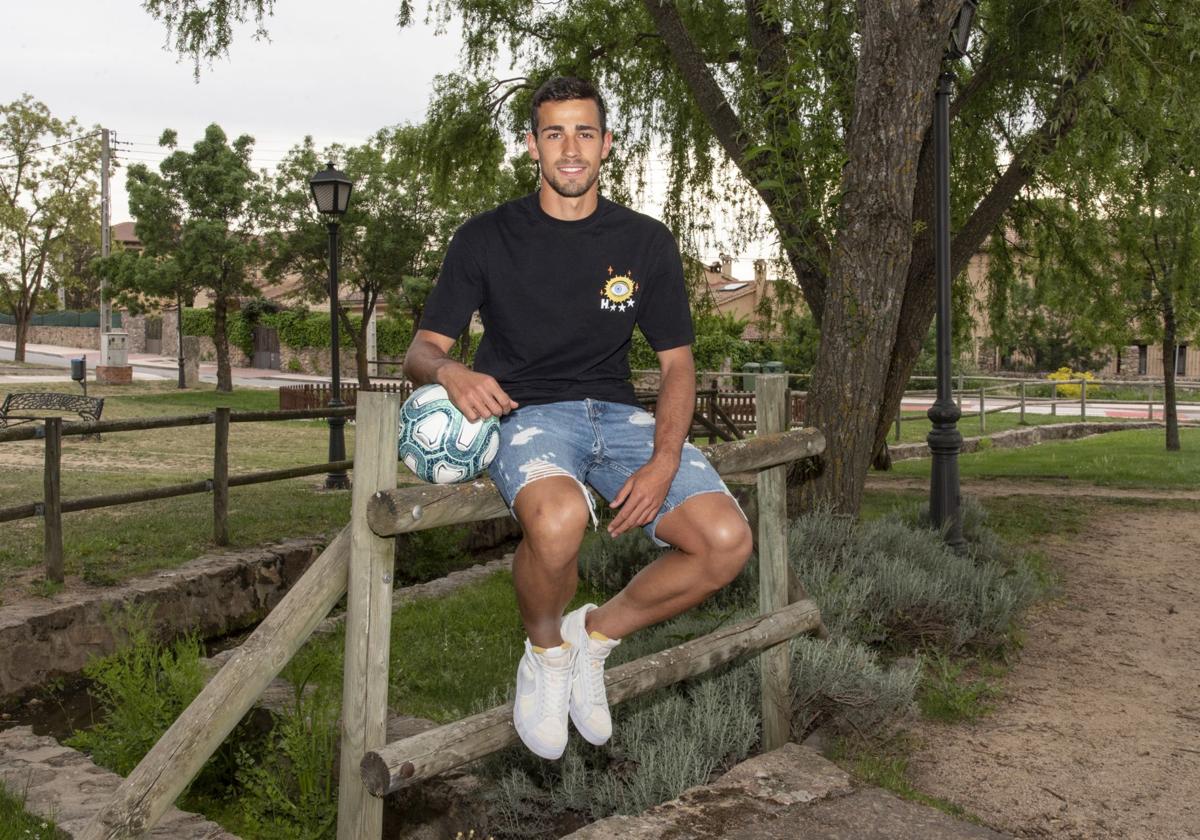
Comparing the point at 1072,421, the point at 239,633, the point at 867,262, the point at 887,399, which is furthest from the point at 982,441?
the point at 239,633

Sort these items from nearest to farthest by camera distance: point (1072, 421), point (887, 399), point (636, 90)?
point (887, 399)
point (636, 90)
point (1072, 421)

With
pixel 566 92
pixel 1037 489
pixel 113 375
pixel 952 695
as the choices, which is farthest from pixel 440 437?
pixel 113 375

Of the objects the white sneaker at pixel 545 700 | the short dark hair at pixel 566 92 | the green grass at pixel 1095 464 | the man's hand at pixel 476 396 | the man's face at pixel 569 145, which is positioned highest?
the short dark hair at pixel 566 92

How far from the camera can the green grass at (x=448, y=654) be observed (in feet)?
16.3

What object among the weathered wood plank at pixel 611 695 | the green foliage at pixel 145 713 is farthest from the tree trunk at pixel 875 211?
the green foliage at pixel 145 713

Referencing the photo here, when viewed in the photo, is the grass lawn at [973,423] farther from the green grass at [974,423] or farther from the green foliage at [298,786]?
the green foliage at [298,786]

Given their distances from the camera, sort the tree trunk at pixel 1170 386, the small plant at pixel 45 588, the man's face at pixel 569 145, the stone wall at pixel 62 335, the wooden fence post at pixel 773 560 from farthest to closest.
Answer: the stone wall at pixel 62 335 → the tree trunk at pixel 1170 386 → the small plant at pixel 45 588 → the wooden fence post at pixel 773 560 → the man's face at pixel 569 145

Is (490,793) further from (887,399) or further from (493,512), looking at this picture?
(887,399)

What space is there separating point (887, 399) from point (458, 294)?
24.5 ft

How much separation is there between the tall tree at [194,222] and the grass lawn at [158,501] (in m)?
11.2

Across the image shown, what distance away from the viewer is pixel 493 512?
3.12 meters

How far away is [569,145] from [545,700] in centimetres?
159

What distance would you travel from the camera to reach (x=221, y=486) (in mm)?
8523

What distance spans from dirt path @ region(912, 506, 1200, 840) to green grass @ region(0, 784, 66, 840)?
116 inches
